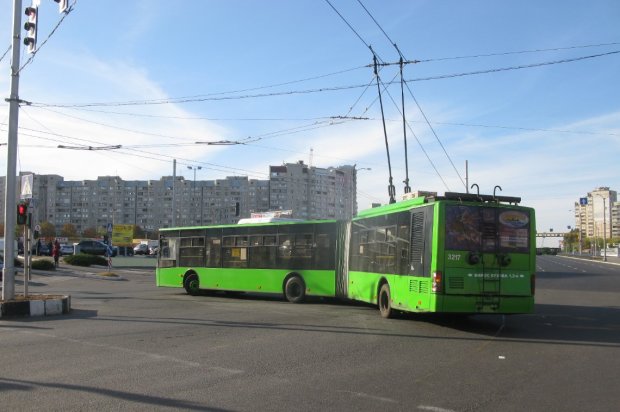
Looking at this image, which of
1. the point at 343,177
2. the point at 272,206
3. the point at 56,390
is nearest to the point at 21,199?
the point at 56,390

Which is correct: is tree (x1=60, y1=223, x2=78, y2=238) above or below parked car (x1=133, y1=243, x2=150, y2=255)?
above

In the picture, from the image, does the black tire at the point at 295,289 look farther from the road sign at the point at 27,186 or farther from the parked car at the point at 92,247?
the parked car at the point at 92,247

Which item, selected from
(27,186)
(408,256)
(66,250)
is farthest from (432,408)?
(66,250)

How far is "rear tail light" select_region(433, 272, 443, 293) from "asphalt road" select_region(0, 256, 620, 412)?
36.0 inches

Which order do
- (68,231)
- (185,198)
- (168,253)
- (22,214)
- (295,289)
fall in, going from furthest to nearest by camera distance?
(68,231), (185,198), (168,253), (295,289), (22,214)

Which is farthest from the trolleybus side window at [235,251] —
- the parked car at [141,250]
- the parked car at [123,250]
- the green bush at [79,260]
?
the parked car at [141,250]

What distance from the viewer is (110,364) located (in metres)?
8.16

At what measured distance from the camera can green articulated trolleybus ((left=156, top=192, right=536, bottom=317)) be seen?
1188 centimetres

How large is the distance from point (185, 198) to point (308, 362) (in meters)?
107

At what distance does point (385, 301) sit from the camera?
1442cm

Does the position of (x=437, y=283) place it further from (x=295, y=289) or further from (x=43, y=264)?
(x=43, y=264)

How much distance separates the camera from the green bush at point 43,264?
35.9m

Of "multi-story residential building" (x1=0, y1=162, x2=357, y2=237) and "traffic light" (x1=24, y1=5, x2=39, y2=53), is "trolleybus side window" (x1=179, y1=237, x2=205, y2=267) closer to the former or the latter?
"traffic light" (x1=24, y1=5, x2=39, y2=53)

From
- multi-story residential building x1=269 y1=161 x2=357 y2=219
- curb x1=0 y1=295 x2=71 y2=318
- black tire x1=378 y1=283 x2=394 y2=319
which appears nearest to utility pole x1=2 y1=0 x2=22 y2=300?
curb x1=0 y1=295 x2=71 y2=318
